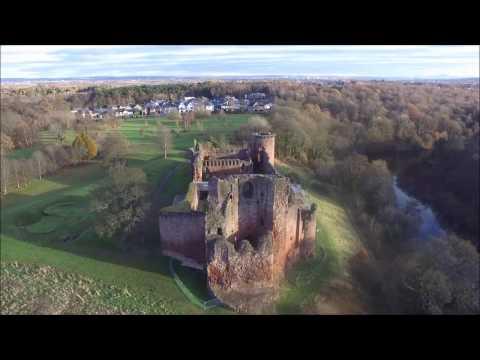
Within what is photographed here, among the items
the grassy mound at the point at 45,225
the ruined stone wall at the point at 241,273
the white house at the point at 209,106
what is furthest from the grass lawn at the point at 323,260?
the white house at the point at 209,106

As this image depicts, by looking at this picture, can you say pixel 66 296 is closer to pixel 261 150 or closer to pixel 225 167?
pixel 225 167

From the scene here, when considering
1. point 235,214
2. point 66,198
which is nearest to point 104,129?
point 66,198

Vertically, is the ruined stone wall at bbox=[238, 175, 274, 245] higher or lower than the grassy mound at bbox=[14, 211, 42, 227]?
higher

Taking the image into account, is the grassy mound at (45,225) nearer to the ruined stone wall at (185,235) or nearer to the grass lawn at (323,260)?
the ruined stone wall at (185,235)

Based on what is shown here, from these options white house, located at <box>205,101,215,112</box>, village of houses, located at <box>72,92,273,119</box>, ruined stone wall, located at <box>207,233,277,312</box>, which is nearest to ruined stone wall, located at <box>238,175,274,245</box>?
ruined stone wall, located at <box>207,233,277,312</box>

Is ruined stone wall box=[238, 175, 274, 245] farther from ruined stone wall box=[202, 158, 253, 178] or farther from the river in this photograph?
the river

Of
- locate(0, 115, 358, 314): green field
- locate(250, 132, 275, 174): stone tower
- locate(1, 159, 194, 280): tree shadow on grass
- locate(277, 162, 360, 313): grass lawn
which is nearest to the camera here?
locate(0, 115, 358, 314): green field
